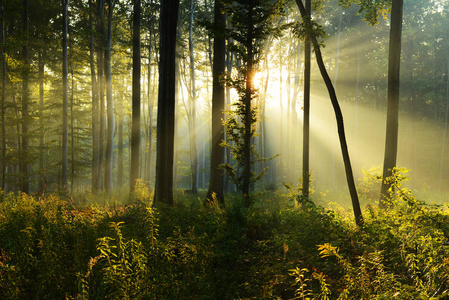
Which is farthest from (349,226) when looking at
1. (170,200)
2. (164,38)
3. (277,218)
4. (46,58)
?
(46,58)

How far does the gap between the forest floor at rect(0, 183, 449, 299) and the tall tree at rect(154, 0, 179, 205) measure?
5.26 feet

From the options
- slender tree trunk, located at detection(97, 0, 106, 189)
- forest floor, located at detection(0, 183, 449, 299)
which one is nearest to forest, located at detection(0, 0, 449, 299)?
forest floor, located at detection(0, 183, 449, 299)

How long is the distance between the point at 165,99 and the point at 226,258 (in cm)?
522

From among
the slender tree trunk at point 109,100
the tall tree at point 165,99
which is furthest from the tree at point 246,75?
the slender tree trunk at point 109,100

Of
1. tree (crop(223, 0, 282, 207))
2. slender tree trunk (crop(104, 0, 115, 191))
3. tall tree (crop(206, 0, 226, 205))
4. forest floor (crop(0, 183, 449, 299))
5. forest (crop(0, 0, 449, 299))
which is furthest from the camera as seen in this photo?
slender tree trunk (crop(104, 0, 115, 191))

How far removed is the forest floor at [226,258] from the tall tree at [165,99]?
1604 mm

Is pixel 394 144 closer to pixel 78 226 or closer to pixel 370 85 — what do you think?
pixel 78 226

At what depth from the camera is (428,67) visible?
31359 mm

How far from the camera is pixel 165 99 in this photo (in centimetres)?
858

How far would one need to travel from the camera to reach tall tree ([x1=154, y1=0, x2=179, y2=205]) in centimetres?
848

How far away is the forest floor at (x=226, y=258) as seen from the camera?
10.5 feet

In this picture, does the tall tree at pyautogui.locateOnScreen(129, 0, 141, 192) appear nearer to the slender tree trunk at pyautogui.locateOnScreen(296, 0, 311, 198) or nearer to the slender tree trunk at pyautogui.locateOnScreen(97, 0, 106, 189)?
the slender tree trunk at pyautogui.locateOnScreen(97, 0, 106, 189)

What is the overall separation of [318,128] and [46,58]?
1268 inches

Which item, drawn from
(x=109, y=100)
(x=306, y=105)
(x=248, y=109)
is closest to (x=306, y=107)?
(x=306, y=105)
